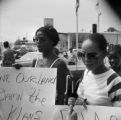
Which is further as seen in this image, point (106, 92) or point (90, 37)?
point (90, 37)

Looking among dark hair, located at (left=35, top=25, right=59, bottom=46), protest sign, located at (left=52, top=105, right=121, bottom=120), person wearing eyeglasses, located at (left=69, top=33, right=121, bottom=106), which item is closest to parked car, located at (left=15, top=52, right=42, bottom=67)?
dark hair, located at (left=35, top=25, right=59, bottom=46)

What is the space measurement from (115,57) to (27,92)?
106 cm

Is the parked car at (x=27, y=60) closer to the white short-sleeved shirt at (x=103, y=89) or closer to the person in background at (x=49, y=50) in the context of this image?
the person in background at (x=49, y=50)

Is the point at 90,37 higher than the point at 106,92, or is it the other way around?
the point at 90,37

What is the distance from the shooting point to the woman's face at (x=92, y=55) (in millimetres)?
1603

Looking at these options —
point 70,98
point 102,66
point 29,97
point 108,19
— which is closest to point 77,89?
point 70,98

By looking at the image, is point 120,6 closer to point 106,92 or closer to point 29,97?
point 106,92

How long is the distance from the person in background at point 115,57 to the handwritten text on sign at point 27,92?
830 mm

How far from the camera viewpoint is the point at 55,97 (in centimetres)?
197

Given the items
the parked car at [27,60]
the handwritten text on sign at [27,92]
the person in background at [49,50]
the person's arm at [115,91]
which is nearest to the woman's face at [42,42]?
the person in background at [49,50]

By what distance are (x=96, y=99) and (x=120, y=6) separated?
0.81m

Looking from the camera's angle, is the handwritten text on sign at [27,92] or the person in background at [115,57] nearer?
the handwritten text on sign at [27,92]

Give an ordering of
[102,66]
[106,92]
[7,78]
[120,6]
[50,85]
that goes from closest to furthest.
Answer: [120,6], [106,92], [102,66], [50,85], [7,78]

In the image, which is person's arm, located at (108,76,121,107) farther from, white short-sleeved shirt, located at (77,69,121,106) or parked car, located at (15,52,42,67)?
parked car, located at (15,52,42,67)
